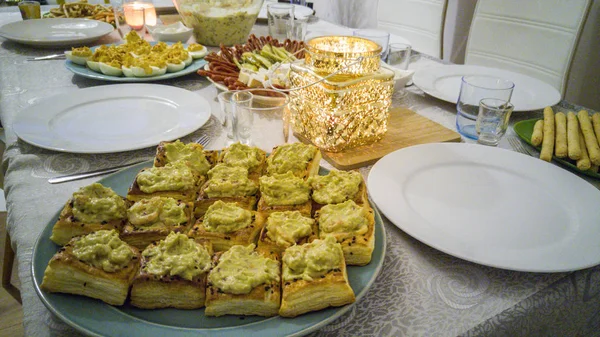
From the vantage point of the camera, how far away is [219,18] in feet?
8.29

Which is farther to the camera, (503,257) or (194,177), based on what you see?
(194,177)

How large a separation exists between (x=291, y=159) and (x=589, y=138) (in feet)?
3.30

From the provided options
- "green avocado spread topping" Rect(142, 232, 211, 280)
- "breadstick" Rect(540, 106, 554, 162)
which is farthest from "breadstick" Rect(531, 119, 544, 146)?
"green avocado spread topping" Rect(142, 232, 211, 280)

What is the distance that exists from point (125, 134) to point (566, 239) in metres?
1.37

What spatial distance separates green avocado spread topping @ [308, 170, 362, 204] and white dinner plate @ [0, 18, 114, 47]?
2.03 m

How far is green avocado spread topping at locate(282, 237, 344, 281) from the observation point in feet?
2.75

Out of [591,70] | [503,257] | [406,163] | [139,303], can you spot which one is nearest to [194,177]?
[139,303]

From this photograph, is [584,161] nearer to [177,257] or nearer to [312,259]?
[312,259]

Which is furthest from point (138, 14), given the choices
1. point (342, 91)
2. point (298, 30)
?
point (342, 91)

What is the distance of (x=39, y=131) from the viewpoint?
143 centimetres

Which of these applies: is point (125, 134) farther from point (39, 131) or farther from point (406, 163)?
point (406, 163)

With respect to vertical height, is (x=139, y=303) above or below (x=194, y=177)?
below

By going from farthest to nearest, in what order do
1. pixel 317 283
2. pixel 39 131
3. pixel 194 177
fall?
pixel 39 131 < pixel 194 177 < pixel 317 283

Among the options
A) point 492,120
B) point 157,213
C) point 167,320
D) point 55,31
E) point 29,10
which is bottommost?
point 167,320
